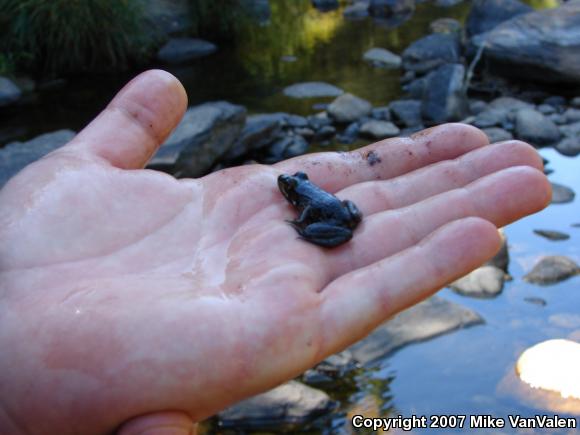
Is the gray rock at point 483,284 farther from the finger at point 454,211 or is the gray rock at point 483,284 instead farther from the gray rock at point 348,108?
the gray rock at point 348,108

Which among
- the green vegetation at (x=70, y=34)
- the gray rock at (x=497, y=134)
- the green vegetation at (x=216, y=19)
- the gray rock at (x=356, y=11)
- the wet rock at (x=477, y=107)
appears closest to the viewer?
the gray rock at (x=497, y=134)

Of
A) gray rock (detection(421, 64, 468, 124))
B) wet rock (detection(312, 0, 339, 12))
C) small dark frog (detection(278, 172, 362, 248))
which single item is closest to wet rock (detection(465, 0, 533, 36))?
gray rock (detection(421, 64, 468, 124))

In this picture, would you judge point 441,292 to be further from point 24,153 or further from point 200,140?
point 24,153

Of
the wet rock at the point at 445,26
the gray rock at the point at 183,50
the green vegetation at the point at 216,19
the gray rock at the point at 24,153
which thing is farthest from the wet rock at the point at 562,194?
the green vegetation at the point at 216,19

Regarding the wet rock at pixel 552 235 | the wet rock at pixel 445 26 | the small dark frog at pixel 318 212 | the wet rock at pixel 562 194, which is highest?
the small dark frog at pixel 318 212

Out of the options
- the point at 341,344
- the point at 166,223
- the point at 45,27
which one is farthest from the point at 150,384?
the point at 45,27

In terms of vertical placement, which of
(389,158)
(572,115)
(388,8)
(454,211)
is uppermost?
(454,211)

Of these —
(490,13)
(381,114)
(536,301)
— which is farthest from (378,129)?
(490,13)
